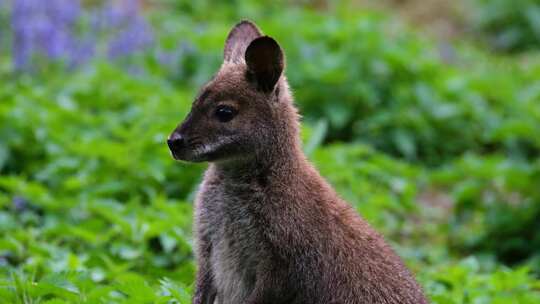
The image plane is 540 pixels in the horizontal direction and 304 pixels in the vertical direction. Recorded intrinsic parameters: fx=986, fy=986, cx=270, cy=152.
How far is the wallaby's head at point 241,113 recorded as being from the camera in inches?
168

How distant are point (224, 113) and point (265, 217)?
0.49 meters

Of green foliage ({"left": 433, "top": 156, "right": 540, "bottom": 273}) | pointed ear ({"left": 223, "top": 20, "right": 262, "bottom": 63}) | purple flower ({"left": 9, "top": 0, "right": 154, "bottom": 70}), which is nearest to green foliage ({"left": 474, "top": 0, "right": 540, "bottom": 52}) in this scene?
green foliage ({"left": 433, "top": 156, "right": 540, "bottom": 273})

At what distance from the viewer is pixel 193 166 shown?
7.21m

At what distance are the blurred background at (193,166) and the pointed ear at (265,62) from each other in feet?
3.33

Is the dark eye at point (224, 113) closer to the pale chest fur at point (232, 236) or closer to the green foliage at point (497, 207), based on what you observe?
the pale chest fur at point (232, 236)

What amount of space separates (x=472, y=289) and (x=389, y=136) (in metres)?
4.16

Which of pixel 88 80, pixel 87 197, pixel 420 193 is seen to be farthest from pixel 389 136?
pixel 87 197

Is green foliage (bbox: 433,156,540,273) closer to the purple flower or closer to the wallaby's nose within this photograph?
the purple flower

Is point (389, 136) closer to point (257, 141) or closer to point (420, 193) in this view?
point (420, 193)

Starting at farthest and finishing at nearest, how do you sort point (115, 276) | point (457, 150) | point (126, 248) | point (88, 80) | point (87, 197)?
point (457, 150) → point (88, 80) → point (87, 197) → point (126, 248) → point (115, 276)

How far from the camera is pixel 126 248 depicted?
5.81 metres

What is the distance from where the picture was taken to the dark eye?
4.32m

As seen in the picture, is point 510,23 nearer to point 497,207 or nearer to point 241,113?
point 497,207

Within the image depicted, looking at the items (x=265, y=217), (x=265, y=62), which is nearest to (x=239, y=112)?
(x=265, y=62)
